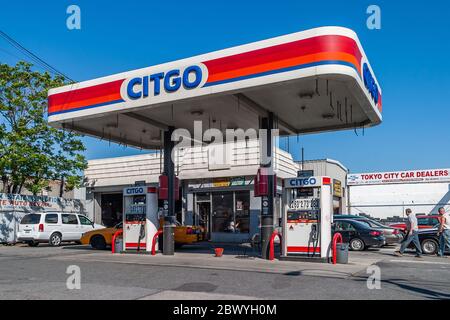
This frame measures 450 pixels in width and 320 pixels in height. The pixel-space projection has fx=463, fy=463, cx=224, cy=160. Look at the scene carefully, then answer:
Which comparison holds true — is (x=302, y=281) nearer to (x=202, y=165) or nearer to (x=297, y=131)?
(x=297, y=131)

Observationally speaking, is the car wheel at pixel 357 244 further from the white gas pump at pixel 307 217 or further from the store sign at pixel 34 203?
the store sign at pixel 34 203

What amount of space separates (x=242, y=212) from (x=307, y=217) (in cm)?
1075

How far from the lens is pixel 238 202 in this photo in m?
24.7

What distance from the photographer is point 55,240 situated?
2228 centimetres

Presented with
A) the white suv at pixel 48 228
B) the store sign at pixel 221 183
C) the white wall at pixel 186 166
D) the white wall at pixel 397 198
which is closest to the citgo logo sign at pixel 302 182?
the white wall at pixel 186 166

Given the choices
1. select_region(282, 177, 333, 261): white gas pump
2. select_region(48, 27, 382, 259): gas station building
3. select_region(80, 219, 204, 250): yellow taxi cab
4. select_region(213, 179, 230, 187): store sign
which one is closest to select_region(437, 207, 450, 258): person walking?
select_region(48, 27, 382, 259): gas station building

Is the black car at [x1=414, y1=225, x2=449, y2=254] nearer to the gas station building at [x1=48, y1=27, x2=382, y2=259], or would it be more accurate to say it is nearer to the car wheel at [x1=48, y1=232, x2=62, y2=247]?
the gas station building at [x1=48, y1=27, x2=382, y2=259]

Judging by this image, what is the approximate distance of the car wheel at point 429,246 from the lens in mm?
17094

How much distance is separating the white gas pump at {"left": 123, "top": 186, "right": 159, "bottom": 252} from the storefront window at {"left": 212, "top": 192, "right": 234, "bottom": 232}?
8.07 metres

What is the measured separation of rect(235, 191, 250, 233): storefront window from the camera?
24.4 metres

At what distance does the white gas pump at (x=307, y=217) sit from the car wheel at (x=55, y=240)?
12727 mm

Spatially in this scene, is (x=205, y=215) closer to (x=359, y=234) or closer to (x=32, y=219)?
(x=32, y=219)
